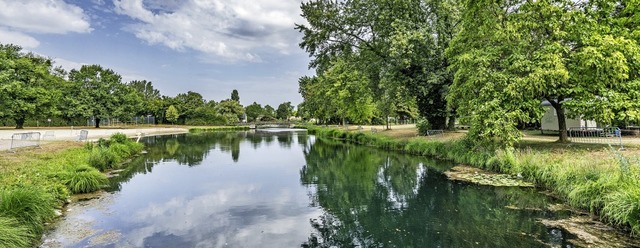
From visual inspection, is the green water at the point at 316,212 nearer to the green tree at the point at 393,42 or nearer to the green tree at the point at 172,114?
the green tree at the point at 393,42

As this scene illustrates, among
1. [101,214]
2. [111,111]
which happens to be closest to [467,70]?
[101,214]

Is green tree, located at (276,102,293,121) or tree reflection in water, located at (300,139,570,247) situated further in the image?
green tree, located at (276,102,293,121)

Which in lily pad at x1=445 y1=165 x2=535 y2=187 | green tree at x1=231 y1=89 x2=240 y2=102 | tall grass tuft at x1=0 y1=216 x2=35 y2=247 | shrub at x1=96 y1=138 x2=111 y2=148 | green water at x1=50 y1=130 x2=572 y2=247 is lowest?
green water at x1=50 y1=130 x2=572 y2=247

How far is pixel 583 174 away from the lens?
948cm

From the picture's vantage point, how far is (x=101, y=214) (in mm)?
9523

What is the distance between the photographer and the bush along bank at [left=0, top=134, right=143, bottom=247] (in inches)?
265

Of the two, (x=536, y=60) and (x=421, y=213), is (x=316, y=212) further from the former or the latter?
(x=536, y=60)

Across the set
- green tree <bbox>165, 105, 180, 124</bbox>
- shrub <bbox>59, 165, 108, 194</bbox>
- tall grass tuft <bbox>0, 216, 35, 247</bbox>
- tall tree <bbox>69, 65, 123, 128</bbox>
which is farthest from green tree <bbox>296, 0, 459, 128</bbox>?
green tree <bbox>165, 105, 180, 124</bbox>

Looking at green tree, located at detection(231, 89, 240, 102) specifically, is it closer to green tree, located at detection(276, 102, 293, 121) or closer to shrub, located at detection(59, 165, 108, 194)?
green tree, located at detection(276, 102, 293, 121)

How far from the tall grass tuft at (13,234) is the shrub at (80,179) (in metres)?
5.05

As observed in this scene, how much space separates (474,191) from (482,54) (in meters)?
6.61

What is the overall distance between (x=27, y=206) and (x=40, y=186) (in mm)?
1882

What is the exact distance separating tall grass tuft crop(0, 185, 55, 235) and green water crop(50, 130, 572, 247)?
941 mm

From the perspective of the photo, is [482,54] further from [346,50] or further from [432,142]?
[346,50]
